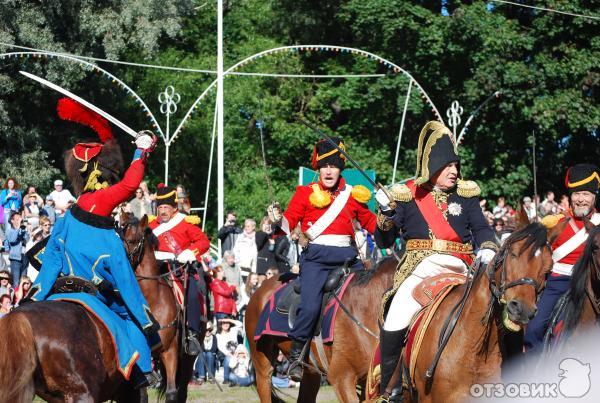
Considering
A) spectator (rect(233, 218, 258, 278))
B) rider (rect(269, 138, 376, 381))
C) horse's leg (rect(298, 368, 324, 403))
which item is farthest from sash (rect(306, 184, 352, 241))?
spectator (rect(233, 218, 258, 278))

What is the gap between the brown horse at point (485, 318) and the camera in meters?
7.39

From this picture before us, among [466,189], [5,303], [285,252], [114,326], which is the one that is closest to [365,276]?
[466,189]

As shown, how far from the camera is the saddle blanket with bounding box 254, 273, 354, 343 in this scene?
10719 millimetres

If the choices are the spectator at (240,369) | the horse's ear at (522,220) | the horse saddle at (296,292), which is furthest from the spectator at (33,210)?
the horse's ear at (522,220)

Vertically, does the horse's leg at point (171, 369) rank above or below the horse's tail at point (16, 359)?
below

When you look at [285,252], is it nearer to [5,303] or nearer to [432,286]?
[5,303]

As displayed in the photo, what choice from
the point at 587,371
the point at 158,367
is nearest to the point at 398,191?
the point at 587,371

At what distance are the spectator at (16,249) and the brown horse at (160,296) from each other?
656cm

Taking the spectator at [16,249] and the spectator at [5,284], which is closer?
the spectator at [5,284]

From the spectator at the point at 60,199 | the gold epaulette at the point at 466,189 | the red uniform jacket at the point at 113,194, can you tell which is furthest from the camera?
the spectator at the point at 60,199

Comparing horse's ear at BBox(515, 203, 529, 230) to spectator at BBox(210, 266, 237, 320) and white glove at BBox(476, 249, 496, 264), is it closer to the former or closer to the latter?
white glove at BBox(476, 249, 496, 264)

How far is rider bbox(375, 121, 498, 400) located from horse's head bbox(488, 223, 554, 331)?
3.35 feet

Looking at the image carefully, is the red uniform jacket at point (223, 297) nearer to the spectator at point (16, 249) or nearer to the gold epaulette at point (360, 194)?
the spectator at point (16, 249)

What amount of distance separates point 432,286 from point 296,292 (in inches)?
115
